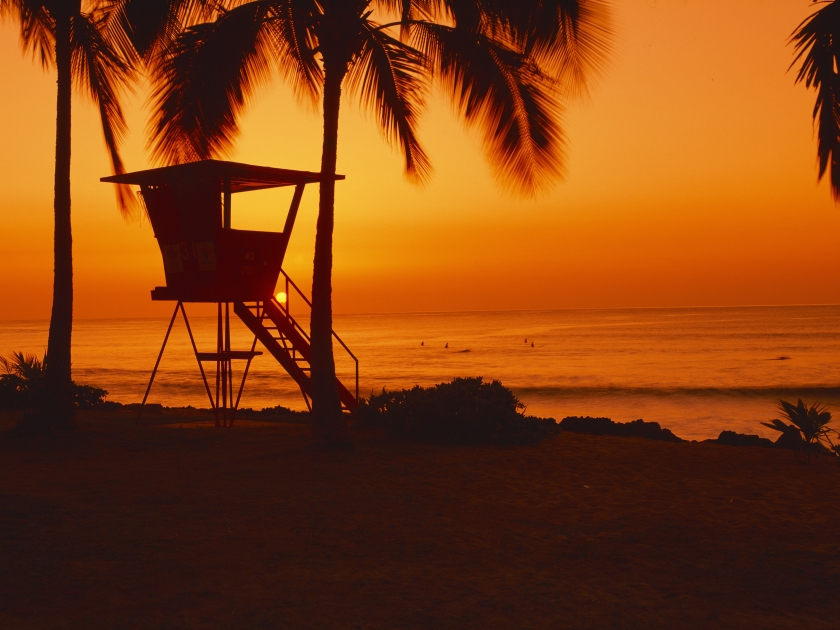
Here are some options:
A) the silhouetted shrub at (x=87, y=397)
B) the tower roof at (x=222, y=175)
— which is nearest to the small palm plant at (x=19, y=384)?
the silhouetted shrub at (x=87, y=397)

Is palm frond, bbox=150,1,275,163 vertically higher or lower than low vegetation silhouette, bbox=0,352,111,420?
higher

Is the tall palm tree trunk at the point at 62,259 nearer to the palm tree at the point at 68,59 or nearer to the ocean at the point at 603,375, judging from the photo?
the palm tree at the point at 68,59

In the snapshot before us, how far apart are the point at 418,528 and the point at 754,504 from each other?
396 centimetres

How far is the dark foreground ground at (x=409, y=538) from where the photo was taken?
557cm

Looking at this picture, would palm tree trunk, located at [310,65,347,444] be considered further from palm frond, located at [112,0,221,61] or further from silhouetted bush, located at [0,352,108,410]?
silhouetted bush, located at [0,352,108,410]

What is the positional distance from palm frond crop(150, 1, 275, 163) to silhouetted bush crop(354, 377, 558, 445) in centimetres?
547

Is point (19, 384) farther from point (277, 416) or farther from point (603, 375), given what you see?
→ point (603, 375)

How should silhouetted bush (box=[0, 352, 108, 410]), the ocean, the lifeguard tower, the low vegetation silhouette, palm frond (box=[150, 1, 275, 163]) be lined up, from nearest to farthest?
palm frond (box=[150, 1, 275, 163]) < the lifeguard tower < the low vegetation silhouette < silhouetted bush (box=[0, 352, 108, 410]) < the ocean

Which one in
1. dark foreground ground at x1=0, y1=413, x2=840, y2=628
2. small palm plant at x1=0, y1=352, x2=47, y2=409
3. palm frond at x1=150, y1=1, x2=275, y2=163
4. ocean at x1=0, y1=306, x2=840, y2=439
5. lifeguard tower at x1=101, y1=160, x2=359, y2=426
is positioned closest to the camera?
dark foreground ground at x1=0, y1=413, x2=840, y2=628

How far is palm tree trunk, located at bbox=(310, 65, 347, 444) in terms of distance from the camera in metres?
12.1

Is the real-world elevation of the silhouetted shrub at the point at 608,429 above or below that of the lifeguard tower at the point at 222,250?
below

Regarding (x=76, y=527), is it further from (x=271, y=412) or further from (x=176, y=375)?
(x=176, y=375)

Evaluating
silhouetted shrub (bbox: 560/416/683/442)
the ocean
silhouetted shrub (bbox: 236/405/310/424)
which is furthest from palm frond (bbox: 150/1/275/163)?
the ocean

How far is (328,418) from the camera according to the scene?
12156mm
